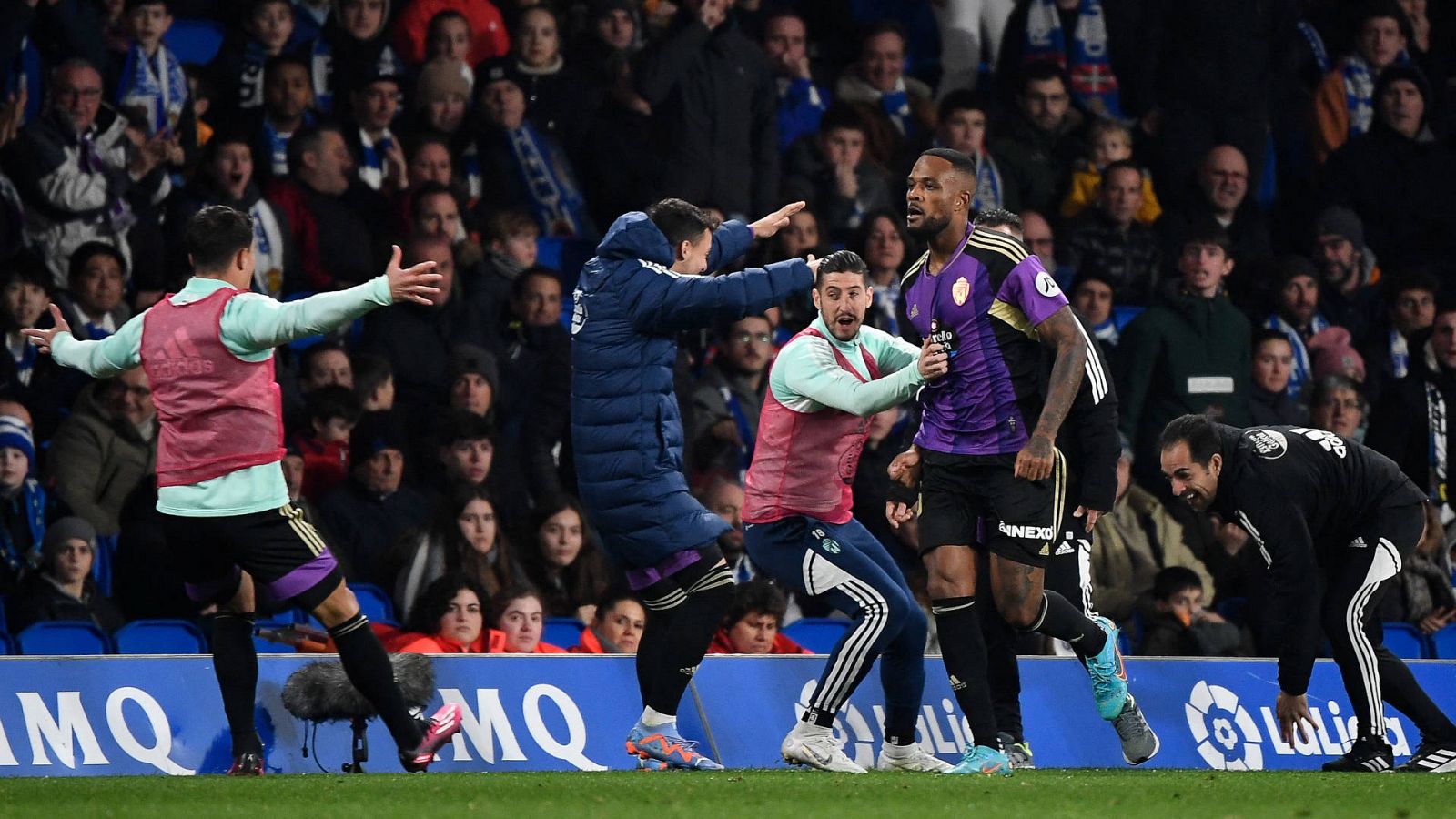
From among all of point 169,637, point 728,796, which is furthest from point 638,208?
point 728,796

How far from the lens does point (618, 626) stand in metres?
10.9

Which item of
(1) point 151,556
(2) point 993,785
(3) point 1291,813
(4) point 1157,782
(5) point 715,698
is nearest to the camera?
(3) point 1291,813

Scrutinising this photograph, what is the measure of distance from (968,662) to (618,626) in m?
3.12

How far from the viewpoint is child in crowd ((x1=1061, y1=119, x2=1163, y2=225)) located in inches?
609

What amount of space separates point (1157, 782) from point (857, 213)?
674 centimetres

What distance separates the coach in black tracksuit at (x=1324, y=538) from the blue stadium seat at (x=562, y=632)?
132 inches

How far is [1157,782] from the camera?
320 inches

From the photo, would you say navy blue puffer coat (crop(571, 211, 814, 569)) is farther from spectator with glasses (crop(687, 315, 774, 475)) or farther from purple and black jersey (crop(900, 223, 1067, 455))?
spectator with glasses (crop(687, 315, 774, 475))

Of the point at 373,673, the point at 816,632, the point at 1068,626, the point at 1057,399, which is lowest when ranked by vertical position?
the point at 816,632

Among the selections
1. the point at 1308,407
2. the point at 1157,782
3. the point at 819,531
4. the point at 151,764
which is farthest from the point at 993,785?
the point at 1308,407

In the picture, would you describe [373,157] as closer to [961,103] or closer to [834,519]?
[961,103]

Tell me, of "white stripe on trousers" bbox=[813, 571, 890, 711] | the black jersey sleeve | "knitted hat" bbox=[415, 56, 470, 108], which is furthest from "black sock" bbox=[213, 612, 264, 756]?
"knitted hat" bbox=[415, 56, 470, 108]

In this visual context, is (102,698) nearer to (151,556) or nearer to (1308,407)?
(151,556)

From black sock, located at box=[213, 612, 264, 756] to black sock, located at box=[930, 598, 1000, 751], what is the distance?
2566mm
